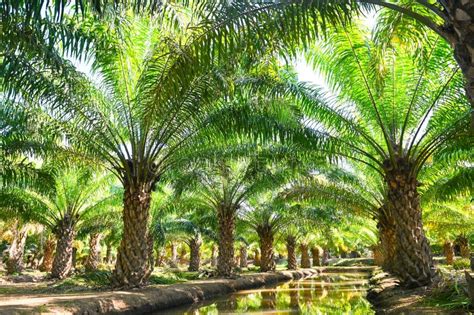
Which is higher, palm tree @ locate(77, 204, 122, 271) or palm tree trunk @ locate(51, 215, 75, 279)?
palm tree @ locate(77, 204, 122, 271)

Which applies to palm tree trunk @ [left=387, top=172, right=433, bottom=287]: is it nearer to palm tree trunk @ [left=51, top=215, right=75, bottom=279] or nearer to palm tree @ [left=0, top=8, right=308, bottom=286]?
palm tree @ [left=0, top=8, right=308, bottom=286]

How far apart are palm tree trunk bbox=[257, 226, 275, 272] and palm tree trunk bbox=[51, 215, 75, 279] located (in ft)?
35.4

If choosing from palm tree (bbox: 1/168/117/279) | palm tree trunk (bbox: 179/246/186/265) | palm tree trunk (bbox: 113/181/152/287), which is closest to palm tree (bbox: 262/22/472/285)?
palm tree trunk (bbox: 113/181/152/287)

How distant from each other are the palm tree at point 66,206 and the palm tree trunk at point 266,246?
9.59 meters

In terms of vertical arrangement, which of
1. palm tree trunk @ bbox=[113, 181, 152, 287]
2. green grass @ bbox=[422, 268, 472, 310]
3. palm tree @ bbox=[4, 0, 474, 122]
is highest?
palm tree @ bbox=[4, 0, 474, 122]

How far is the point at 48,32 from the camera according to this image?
288 inches

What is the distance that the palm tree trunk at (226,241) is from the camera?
60.0ft

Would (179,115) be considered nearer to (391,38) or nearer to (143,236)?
(143,236)

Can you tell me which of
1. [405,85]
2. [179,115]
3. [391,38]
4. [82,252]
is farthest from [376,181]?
[82,252]

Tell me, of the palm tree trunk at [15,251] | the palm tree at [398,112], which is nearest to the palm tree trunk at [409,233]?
the palm tree at [398,112]

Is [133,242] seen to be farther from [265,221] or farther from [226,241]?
[265,221]

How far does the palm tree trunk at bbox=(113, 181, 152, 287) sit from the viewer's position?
36.2 feet

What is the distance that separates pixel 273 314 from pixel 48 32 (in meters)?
6.51

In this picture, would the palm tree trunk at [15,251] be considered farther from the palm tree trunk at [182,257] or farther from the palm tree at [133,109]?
the palm tree trunk at [182,257]
